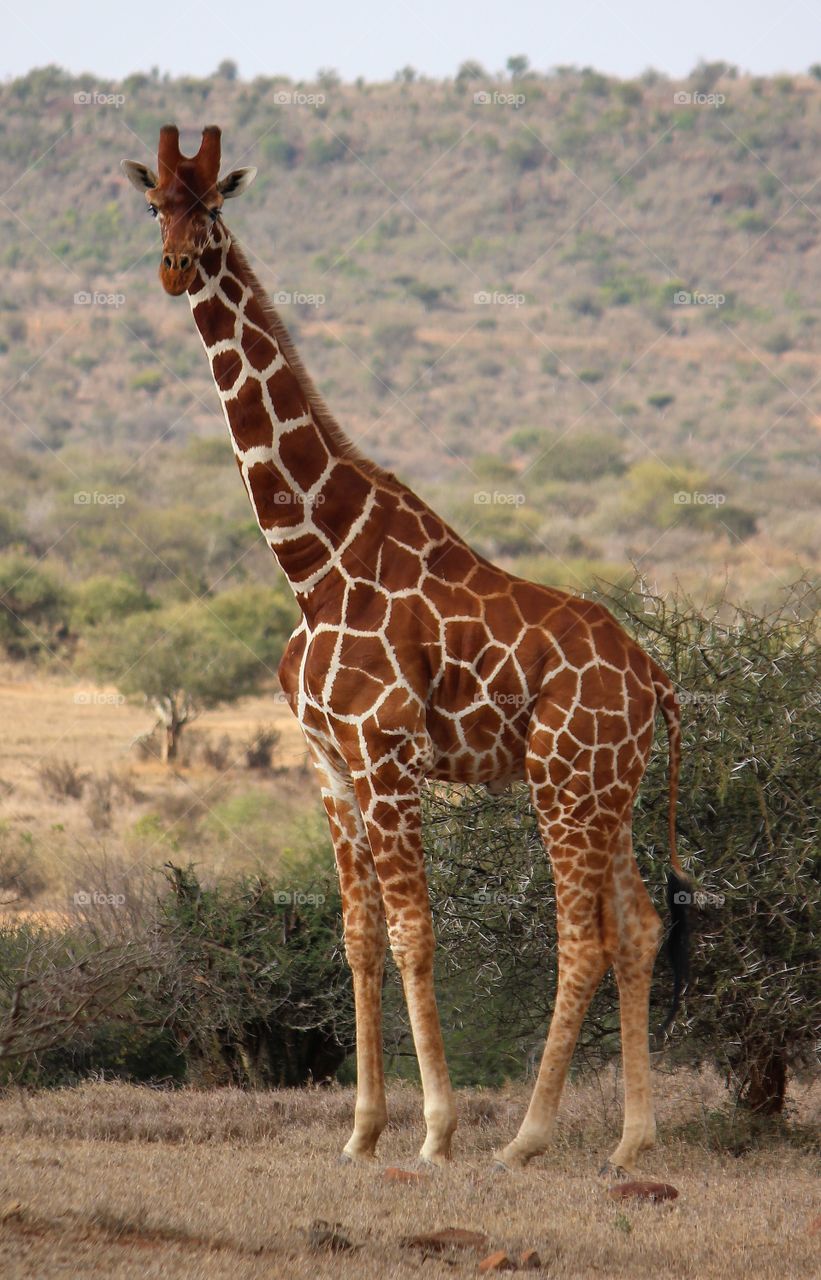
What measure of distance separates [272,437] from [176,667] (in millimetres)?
22375

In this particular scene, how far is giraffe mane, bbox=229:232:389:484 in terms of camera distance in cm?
798

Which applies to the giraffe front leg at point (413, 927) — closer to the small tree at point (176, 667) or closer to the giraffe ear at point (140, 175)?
the giraffe ear at point (140, 175)

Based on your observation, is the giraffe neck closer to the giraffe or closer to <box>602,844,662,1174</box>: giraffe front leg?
the giraffe

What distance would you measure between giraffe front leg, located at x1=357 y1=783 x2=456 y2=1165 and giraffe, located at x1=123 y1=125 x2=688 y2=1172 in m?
0.01

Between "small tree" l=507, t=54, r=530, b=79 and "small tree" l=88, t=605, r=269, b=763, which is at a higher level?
"small tree" l=507, t=54, r=530, b=79

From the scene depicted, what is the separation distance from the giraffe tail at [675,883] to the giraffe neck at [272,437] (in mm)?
1791

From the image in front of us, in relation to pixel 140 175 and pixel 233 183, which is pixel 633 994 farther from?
pixel 140 175

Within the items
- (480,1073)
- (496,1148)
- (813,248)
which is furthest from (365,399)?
(496,1148)

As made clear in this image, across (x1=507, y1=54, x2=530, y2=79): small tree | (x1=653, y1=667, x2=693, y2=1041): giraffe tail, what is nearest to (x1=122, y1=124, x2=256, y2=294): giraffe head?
(x1=653, y1=667, x2=693, y2=1041): giraffe tail

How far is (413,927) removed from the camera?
24.8ft

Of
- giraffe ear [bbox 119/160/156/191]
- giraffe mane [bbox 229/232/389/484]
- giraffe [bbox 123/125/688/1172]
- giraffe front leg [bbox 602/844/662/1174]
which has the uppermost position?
giraffe ear [bbox 119/160/156/191]

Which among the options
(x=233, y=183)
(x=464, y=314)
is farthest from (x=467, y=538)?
(x=233, y=183)

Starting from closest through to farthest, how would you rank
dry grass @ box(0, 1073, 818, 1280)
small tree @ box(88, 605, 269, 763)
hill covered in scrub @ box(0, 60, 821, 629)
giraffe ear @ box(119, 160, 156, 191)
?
dry grass @ box(0, 1073, 818, 1280) < giraffe ear @ box(119, 160, 156, 191) < small tree @ box(88, 605, 269, 763) < hill covered in scrub @ box(0, 60, 821, 629)

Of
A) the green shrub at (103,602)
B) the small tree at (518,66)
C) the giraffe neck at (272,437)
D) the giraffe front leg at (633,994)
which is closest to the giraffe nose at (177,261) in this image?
the giraffe neck at (272,437)
